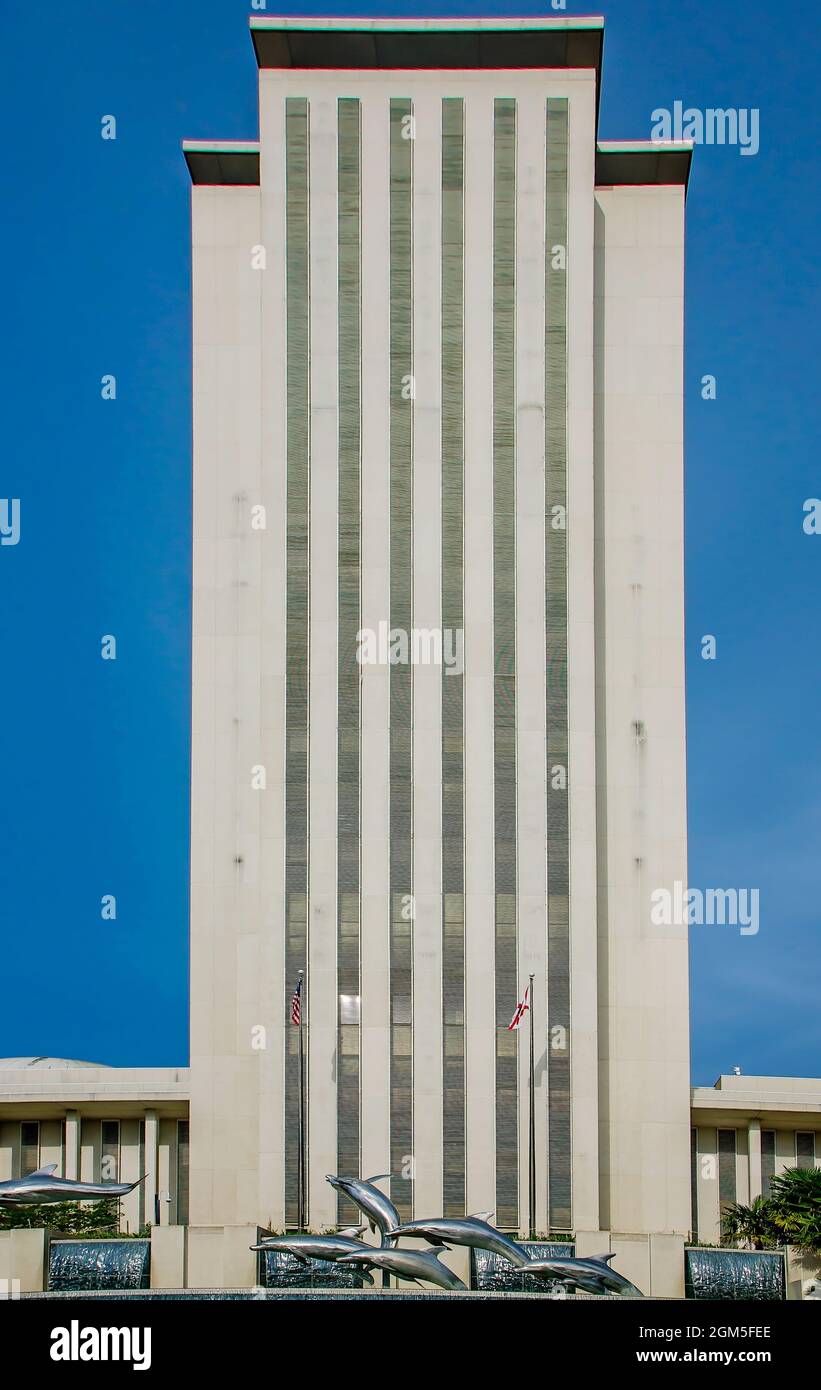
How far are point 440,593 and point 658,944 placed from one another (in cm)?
1634

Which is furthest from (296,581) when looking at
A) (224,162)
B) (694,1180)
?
(694,1180)

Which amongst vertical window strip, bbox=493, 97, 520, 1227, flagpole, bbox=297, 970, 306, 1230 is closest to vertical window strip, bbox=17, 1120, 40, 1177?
flagpole, bbox=297, 970, 306, 1230

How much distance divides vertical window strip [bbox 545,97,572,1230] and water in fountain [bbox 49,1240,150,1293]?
2133cm

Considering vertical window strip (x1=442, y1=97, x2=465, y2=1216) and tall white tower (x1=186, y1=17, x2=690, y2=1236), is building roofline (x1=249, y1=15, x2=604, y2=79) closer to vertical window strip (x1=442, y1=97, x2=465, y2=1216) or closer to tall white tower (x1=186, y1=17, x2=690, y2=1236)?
tall white tower (x1=186, y1=17, x2=690, y2=1236)

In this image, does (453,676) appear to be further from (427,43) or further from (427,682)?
(427,43)

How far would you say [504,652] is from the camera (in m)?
75.6

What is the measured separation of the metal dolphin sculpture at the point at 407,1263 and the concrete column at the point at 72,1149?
27009 millimetres

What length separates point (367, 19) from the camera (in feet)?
254

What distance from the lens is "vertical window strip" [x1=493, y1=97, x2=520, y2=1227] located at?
72375 mm

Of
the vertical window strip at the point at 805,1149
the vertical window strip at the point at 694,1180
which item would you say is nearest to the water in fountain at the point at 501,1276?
the vertical window strip at the point at 694,1180

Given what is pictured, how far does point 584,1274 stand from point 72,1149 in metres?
31.3

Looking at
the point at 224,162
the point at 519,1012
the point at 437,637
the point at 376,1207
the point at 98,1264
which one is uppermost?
the point at 224,162

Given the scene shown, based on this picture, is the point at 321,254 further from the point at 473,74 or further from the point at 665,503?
the point at 665,503
